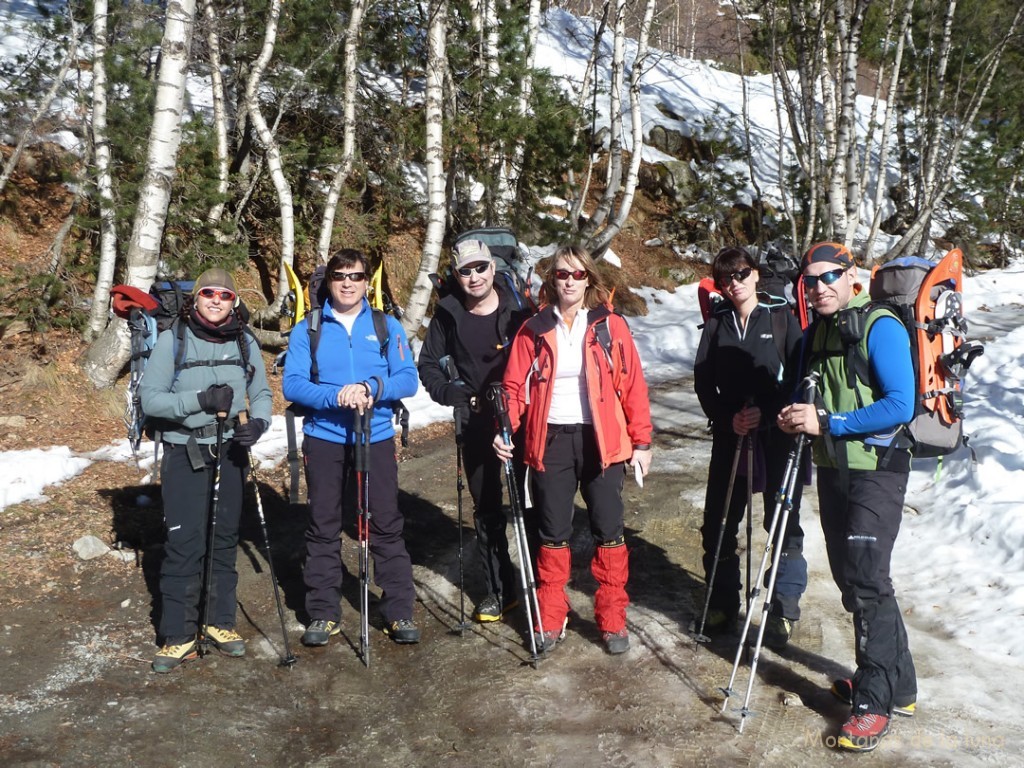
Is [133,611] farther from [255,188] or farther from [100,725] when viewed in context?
[255,188]

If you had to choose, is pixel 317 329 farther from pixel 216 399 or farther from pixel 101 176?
pixel 101 176

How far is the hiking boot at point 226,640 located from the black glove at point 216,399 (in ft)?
4.77

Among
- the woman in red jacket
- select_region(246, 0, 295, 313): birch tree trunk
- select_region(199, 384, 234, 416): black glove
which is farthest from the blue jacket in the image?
select_region(246, 0, 295, 313): birch tree trunk

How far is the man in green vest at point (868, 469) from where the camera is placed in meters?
4.04

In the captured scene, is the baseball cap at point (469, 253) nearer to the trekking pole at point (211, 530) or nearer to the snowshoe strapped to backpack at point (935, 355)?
the trekking pole at point (211, 530)

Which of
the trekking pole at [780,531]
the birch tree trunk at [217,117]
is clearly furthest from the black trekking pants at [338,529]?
the birch tree trunk at [217,117]

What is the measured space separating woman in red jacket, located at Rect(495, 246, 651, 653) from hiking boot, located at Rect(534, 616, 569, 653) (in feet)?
0.07

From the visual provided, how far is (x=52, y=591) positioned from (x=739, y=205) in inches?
799

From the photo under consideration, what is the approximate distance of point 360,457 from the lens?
5176 mm

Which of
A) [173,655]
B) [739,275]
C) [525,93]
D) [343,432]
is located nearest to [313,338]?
[343,432]

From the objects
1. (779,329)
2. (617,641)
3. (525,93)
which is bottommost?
(617,641)

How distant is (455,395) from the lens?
5.41 meters

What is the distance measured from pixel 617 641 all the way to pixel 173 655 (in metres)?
2.71

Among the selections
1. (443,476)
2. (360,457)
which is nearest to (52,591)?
(360,457)
